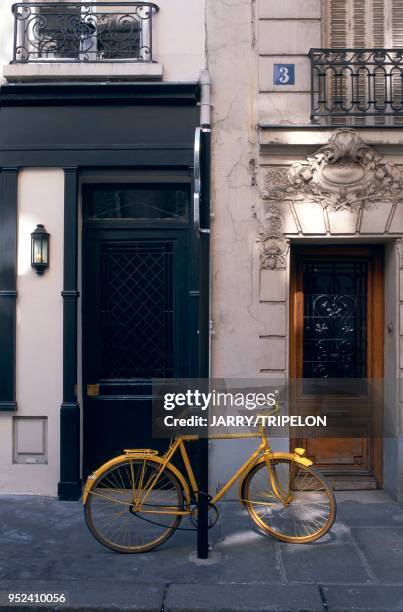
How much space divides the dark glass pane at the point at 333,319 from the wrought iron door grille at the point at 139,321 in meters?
1.58

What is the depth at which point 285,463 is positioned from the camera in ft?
20.2

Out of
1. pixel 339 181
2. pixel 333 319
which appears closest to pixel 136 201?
pixel 339 181

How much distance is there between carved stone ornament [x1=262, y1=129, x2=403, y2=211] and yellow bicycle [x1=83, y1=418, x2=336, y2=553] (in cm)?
276

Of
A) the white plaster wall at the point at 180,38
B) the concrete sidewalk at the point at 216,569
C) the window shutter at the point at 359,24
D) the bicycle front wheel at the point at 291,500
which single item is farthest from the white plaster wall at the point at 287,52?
the concrete sidewalk at the point at 216,569

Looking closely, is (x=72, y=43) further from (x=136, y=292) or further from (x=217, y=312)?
(x=217, y=312)

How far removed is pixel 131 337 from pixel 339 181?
9.42 feet

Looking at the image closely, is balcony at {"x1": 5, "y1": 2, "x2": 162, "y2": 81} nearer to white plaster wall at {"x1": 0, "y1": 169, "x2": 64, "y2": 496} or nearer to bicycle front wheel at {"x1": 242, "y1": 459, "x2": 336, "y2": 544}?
white plaster wall at {"x1": 0, "y1": 169, "x2": 64, "y2": 496}

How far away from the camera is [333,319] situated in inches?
316

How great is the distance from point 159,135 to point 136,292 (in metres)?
1.76

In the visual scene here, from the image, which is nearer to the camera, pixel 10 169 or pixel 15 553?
pixel 15 553

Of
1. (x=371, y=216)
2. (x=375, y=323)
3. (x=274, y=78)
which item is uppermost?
(x=274, y=78)

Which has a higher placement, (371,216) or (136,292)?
(371,216)

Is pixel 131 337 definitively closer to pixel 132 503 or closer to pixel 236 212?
pixel 236 212

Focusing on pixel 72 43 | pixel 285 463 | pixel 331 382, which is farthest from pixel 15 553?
pixel 72 43
